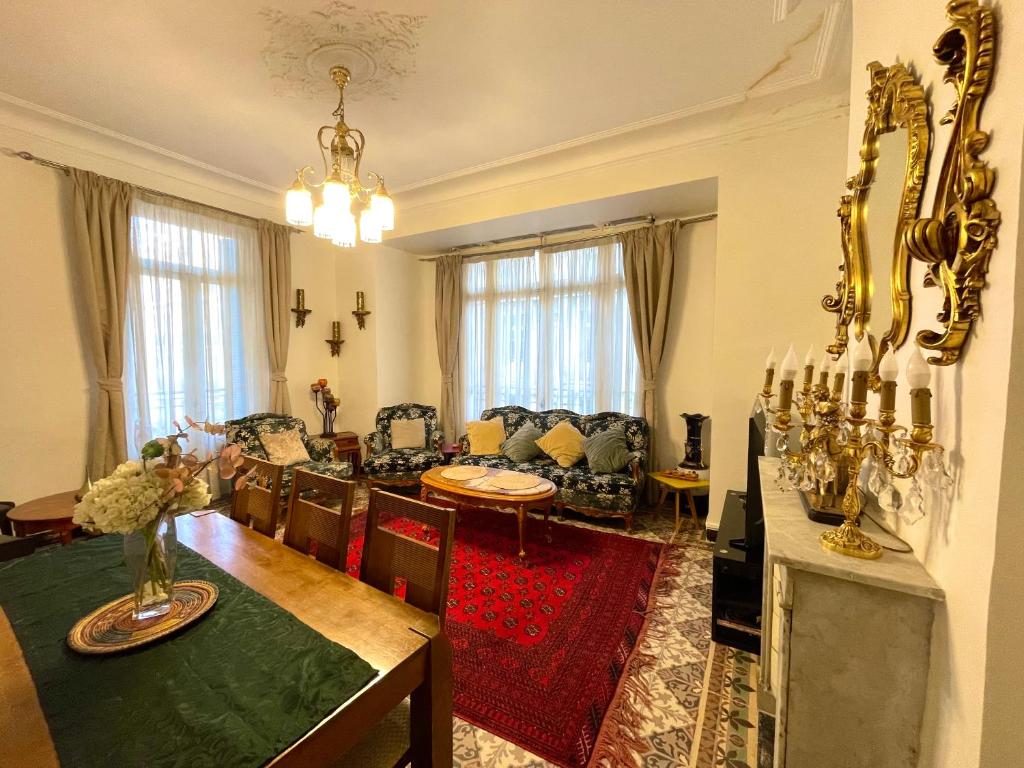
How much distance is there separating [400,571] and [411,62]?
273 cm

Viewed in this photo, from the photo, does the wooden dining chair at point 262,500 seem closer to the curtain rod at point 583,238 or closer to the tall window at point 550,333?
the tall window at point 550,333

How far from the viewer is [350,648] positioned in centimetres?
103

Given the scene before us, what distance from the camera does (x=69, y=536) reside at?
247 cm

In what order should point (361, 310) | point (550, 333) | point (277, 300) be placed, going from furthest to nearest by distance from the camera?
point (361, 310) → point (550, 333) → point (277, 300)

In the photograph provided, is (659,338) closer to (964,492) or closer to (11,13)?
(964,492)

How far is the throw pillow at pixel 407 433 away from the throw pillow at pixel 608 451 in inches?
77.1

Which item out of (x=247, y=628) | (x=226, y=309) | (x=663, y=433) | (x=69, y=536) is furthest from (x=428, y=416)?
(x=247, y=628)

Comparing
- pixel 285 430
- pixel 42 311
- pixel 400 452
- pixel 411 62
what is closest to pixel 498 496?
pixel 400 452

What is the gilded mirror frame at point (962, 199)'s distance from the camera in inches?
30.5

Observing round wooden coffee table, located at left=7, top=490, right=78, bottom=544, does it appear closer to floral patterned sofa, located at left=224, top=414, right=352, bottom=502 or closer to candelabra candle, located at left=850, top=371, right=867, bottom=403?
floral patterned sofa, located at left=224, top=414, right=352, bottom=502

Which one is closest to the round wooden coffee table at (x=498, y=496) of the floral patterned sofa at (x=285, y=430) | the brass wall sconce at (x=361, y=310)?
the floral patterned sofa at (x=285, y=430)

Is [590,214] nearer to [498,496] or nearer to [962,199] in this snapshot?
[498,496]

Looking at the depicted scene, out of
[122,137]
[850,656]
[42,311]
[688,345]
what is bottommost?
[850,656]

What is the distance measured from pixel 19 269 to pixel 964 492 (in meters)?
5.06
